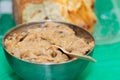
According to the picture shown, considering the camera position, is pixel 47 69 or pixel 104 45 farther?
pixel 104 45

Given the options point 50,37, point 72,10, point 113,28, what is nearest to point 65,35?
point 50,37

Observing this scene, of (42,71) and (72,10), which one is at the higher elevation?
(72,10)

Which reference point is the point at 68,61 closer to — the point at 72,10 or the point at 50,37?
the point at 50,37

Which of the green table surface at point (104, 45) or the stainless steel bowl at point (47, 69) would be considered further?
the green table surface at point (104, 45)

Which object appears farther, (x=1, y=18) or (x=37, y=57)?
(x=1, y=18)

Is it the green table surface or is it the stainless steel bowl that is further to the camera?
the green table surface

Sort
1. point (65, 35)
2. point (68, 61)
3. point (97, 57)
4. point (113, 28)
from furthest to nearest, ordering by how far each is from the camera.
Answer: point (113, 28) < point (97, 57) < point (65, 35) < point (68, 61)

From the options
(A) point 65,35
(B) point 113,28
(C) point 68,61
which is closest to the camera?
(C) point 68,61

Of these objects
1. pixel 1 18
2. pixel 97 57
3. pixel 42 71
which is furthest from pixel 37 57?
pixel 1 18
